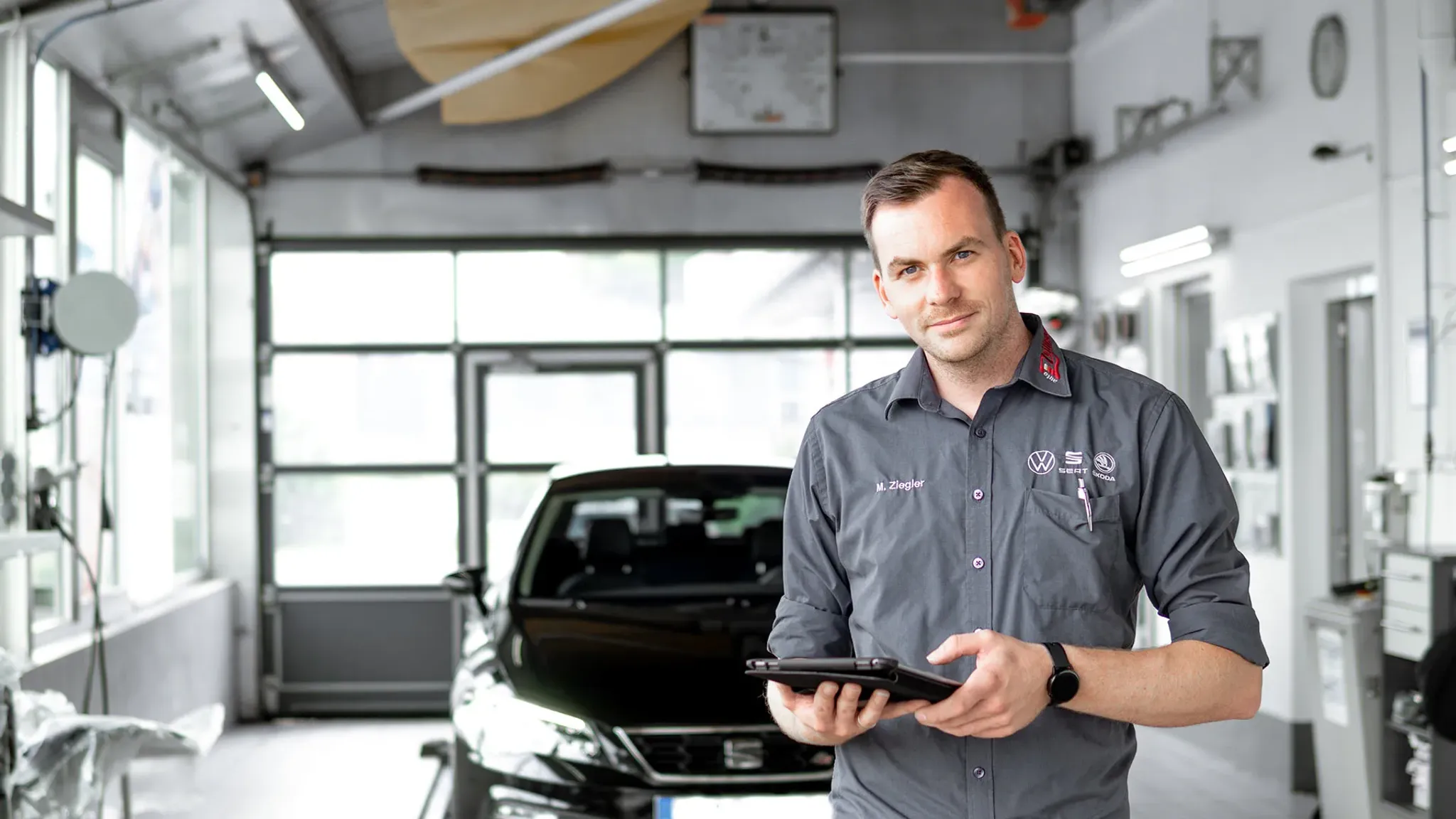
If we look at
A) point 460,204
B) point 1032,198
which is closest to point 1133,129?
point 1032,198

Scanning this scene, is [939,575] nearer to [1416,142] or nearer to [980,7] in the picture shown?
[1416,142]

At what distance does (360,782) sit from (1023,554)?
5.50 metres

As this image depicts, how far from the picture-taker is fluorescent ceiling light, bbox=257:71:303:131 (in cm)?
591

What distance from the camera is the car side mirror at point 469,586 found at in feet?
13.3

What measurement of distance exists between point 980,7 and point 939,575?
7694 mm

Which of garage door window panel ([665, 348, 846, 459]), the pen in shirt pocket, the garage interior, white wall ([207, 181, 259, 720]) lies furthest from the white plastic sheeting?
garage door window panel ([665, 348, 846, 459])

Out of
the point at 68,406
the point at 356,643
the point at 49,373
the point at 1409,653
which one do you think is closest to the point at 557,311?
the point at 356,643

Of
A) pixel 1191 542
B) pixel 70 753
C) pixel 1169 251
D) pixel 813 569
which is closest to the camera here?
pixel 1191 542

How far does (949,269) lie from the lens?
Answer: 1.53 meters

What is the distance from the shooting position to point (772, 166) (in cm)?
852

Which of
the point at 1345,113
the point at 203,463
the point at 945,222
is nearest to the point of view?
the point at 945,222

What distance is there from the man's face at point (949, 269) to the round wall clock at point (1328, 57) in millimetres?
4409

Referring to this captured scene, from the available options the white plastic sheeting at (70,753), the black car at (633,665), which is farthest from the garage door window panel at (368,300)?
the white plastic sheeting at (70,753)

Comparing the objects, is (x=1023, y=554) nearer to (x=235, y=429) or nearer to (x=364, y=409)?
(x=364, y=409)
